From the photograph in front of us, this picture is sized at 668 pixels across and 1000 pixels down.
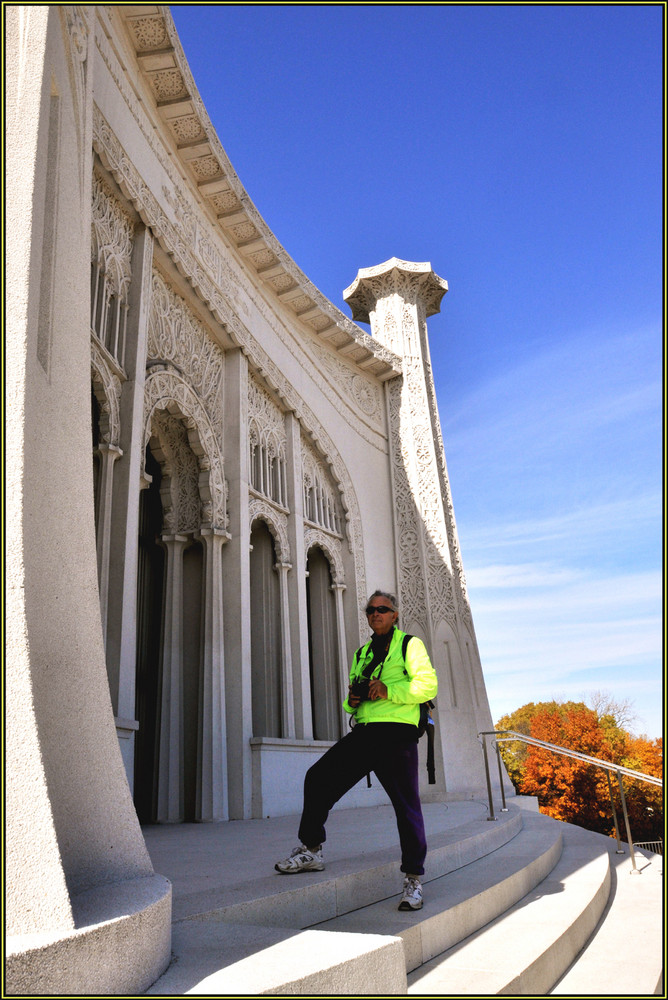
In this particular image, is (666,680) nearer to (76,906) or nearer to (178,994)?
(178,994)

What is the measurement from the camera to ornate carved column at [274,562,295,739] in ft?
30.5

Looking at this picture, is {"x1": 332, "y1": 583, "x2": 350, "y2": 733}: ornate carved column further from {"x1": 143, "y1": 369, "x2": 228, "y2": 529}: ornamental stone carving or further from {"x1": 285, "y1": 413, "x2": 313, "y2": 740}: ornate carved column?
{"x1": 143, "y1": 369, "x2": 228, "y2": 529}: ornamental stone carving

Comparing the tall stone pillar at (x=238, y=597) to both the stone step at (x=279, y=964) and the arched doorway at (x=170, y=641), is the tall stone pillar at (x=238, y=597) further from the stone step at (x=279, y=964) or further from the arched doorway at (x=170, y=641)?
the stone step at (x=279, y=964)

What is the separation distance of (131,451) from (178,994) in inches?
214

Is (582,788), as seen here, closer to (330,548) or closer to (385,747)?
(330,548)

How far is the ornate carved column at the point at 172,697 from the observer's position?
7.65 metres

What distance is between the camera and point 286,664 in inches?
380

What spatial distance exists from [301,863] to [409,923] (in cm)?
66

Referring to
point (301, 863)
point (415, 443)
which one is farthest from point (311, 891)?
point (415, 443)

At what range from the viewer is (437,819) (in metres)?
6.48

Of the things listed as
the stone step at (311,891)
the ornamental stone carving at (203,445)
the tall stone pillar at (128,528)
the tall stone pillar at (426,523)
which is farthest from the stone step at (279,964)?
the tall stone pillar at (426,523)

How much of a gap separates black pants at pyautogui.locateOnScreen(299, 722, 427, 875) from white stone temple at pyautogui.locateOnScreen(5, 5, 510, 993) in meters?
0.96

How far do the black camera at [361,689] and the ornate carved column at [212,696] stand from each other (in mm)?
5090

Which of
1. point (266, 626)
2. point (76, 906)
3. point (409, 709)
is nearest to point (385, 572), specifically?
point (266, 626)
